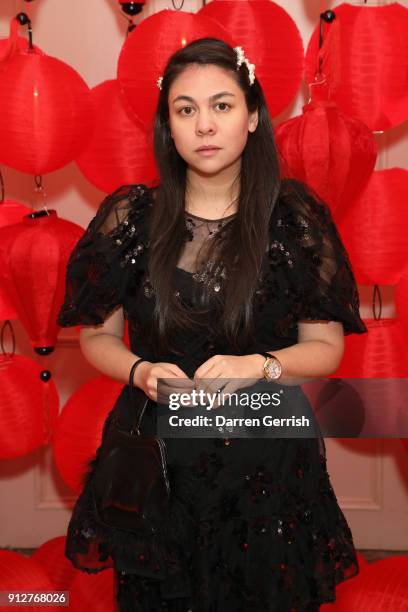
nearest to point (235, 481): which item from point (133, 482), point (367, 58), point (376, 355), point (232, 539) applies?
point (232, 539)

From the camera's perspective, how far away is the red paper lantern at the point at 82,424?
229 cm

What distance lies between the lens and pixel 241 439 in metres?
1.56

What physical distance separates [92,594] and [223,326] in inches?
41.2

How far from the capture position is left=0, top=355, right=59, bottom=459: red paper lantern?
230cm

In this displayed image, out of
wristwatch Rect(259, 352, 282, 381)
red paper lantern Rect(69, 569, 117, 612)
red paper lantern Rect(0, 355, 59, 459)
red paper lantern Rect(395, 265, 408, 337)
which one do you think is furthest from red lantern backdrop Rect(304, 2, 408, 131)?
red paper lantern Rect(69, 569, 117, 612)

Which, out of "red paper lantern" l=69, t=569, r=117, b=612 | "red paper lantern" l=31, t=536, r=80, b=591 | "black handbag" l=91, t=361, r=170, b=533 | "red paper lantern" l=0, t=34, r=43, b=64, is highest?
"red paper lantern" l=0, t=34, r=43, b=64

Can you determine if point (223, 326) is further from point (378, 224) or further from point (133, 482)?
point (378, 224)

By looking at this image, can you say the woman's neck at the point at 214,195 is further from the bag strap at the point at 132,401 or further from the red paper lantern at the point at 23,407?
the red paper lantern at the point at 23,407

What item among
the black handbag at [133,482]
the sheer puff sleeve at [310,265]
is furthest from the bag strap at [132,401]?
the sheer puff sleeve at [310,265]

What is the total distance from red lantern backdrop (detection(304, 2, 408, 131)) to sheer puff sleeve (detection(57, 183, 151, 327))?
638mm

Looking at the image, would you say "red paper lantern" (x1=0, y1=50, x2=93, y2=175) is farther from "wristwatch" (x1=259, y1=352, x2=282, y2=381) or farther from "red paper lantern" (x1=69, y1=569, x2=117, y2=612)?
"red paper lantern" (x1=69, y1=569, x2=117, y2=612)

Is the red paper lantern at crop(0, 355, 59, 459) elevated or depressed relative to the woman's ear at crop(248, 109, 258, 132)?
depressed

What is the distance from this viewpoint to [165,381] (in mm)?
1426

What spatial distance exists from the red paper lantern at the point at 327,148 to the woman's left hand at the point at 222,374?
27.0 inches
